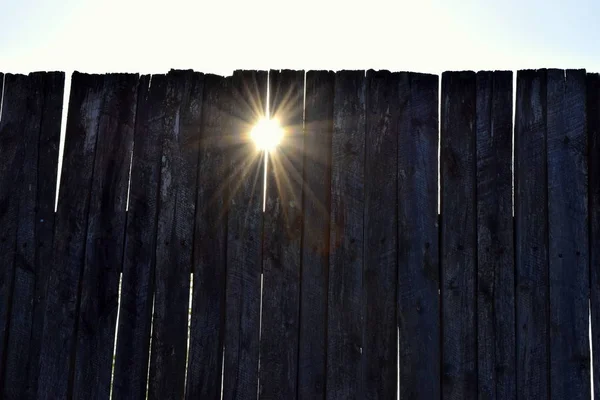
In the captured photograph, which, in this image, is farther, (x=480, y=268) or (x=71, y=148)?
(x=71, y=148)

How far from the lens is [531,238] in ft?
11.8

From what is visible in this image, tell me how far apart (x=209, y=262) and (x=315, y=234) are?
59 cm

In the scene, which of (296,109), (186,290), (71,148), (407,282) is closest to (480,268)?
(407,282)

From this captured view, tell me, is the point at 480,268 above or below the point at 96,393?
above

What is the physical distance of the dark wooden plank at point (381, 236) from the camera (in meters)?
3.57

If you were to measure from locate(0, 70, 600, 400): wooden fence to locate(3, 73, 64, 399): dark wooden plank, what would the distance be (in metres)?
0.02

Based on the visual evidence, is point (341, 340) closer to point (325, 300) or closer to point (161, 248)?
point (325, 300)

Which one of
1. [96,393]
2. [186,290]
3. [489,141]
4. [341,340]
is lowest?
[96,393]

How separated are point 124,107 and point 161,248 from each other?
2.71ft

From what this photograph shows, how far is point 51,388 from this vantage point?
382 centimetres

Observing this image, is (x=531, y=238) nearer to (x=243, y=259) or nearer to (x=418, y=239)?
(x=418, y=239)

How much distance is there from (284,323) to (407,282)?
0.67 meters

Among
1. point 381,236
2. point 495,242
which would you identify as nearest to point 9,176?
point 381,236

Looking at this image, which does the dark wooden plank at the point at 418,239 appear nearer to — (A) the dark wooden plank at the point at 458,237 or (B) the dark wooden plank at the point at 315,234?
(A) the dark wooden plank at the point at 458,237
